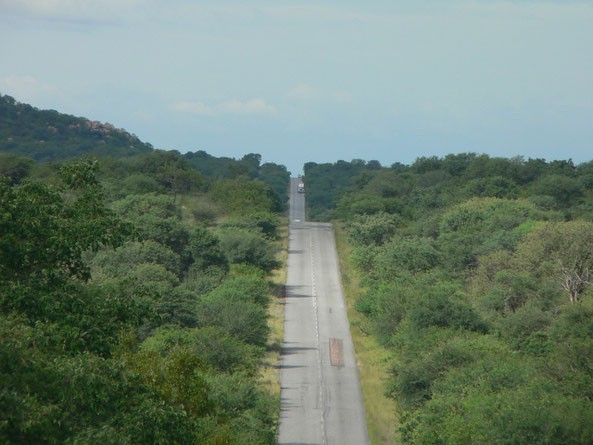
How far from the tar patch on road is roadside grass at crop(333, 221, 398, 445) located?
0.93 metres

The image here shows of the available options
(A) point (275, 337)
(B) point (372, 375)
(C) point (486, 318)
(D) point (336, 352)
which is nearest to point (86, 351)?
(B) point (372, 375)

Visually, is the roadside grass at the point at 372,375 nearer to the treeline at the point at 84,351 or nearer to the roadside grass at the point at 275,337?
the roadside grass at the point at 275,337

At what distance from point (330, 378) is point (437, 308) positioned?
7.32m

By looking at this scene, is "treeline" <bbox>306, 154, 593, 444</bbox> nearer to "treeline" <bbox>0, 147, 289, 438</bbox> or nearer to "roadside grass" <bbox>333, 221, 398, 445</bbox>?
"roadside grass" <bbox>333, 221, 398, 445</bbox>

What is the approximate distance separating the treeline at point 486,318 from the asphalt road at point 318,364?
7.30ft

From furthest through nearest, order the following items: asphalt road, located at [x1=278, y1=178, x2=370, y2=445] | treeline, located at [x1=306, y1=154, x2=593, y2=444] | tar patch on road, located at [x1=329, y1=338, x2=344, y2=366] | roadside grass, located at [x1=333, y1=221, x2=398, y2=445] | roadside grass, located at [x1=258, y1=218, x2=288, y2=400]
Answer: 1. tar patch on road, located at [x1=329, y1=338, x2=344, y2=366]
2. roadside grass, located at [x1=258, y1=218, x2=288, y2=400]
3. roadside grass, located at [x1=333, y1=221, x2=398, y2=445]
4. asphalt road, located at [x1=278, y1=178, x2=370, y2=445]
5. treeline, located at [x1=306, y1=154, x2=593, y2=444]

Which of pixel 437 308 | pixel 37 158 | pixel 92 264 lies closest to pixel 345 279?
pixel 92 264

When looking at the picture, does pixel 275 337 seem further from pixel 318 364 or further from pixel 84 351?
pixel 84 351

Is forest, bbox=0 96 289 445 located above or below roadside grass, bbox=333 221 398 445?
above

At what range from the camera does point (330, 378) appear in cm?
4488

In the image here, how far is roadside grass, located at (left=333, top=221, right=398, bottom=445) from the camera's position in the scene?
36344mm

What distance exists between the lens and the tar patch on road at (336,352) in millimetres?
48344

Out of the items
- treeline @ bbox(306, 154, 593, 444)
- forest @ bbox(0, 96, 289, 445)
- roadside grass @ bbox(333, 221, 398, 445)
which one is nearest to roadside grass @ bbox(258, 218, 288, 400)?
roadside grass @ bbox(333, 221, 398, 445)

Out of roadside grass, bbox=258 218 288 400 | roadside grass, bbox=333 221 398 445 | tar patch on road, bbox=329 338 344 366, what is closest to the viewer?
roadside grass, bbox=333 221 398 445
